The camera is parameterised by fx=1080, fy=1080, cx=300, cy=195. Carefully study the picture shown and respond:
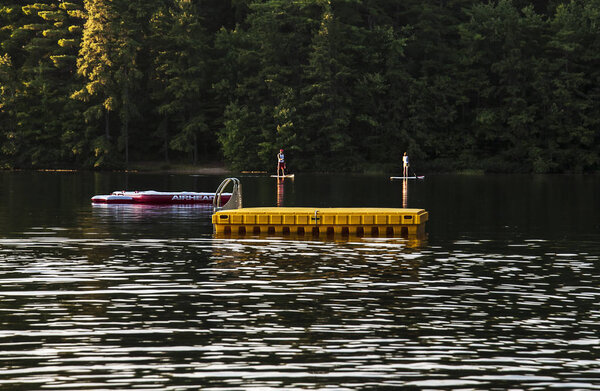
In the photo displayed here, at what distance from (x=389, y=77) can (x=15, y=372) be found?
3657 inches

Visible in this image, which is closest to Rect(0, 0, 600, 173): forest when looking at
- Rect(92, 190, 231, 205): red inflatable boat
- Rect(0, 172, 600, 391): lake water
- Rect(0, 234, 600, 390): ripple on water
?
Rect(92, 190, 231, 205): red inflatable boat

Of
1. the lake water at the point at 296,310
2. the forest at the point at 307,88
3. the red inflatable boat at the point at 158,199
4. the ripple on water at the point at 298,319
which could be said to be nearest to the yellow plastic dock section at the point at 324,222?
the lake water at the point at 296,310

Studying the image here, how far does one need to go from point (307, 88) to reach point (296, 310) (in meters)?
84.2

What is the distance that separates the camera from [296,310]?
1797 cm

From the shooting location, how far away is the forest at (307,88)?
101 meters

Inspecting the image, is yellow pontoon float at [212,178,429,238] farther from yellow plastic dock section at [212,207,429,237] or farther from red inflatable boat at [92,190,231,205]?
red inflatable boat at [92,190,231,205]

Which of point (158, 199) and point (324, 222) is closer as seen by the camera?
point (324, 222)

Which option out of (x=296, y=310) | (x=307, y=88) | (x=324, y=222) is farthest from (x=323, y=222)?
(x=307, y=88)

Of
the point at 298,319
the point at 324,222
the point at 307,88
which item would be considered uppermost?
the point at 307,88

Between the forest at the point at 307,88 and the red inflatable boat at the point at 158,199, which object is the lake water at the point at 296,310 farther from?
the forest at the point at 307,88

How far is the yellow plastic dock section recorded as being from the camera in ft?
106

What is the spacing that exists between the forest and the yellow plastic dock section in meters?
65.8

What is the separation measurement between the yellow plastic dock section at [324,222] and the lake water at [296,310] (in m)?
1.20

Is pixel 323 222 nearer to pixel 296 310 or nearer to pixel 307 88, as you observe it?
pixel 296 310
